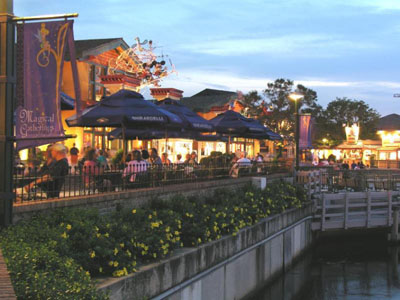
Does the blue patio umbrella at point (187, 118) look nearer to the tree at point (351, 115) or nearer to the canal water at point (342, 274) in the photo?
the canal water at point (342, 274)

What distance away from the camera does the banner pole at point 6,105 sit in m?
7.65

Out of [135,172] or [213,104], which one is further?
[213,104]

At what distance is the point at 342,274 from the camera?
1858 centimetres

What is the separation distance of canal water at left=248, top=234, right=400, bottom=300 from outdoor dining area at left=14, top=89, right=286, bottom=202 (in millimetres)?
3769

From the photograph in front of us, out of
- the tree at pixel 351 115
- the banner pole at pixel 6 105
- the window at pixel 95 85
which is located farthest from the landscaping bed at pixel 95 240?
the tree at pixel 351 115

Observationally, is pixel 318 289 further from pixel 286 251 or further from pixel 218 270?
pixel 218 270

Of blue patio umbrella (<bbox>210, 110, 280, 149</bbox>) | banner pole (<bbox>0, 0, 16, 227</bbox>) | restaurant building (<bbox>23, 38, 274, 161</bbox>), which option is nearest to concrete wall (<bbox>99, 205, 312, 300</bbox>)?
banner pole (<bbox>0, 0, 16, 227</bbox>)

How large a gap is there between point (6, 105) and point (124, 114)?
6572 millimetres

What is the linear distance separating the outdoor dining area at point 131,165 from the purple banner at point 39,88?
1.44 ft

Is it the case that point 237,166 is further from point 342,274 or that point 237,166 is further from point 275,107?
point 275,107

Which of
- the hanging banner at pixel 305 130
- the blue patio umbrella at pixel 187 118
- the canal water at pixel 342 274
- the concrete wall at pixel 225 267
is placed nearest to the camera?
the concrete wall at pixel 225 267

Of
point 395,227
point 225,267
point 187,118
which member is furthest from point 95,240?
point 395,227

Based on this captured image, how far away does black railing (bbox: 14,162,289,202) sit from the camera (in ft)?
30.7

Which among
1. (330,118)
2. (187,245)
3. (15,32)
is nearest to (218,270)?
(187,245)
